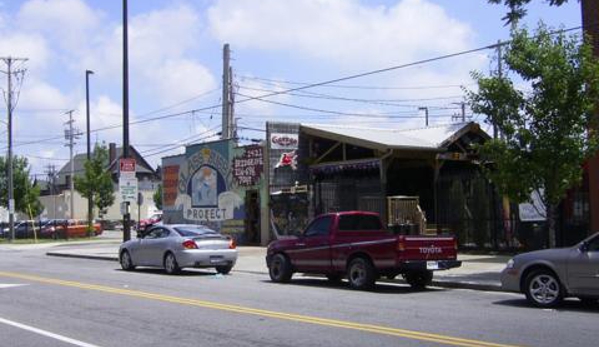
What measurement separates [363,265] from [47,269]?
11.9 metres

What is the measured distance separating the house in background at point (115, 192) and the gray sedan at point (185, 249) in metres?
57.4

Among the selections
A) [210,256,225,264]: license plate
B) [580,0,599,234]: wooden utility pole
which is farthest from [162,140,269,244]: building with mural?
[580,0,599,234]: wooden utility pole

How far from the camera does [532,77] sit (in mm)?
17594

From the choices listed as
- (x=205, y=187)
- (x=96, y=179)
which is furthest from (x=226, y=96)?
(x=96, y=179)

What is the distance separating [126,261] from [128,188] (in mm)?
7992

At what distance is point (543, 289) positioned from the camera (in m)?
13.0

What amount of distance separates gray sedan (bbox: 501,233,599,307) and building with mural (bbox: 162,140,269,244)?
67.6 ft

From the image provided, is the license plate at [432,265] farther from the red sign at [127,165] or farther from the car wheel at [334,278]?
the red sign at [127,165]

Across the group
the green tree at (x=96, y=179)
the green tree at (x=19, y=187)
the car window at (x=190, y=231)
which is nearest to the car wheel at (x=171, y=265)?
the car window at (x=190, y=231)

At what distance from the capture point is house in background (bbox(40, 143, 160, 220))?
89.6 metres

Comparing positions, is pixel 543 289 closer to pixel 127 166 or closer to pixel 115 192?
pixel 127 166

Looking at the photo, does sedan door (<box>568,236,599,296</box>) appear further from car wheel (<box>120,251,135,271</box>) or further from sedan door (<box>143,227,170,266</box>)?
car wheel (<box>120,251,135,271</box>)

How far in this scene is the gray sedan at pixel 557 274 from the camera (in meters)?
12.4

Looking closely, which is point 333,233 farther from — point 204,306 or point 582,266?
point 582,266
